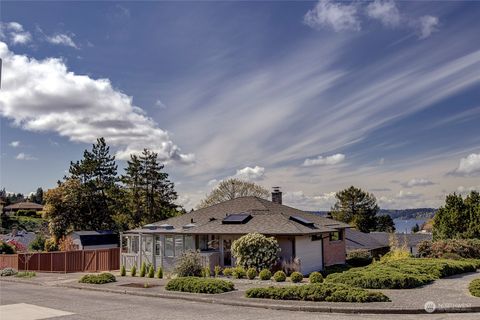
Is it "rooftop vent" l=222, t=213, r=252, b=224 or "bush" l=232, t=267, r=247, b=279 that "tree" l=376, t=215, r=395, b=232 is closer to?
"rooftop vent" l=222, t=213, r=252, b=224

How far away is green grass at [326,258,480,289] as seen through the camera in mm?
19375

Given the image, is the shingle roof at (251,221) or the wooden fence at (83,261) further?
the wooden fence at (83,261)

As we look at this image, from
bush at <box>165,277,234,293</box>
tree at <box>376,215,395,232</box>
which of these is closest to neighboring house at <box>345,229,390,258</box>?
bush at <box>165,277,234,293</box>

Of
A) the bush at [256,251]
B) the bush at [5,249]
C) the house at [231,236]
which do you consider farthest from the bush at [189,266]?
the bush at [5,249]

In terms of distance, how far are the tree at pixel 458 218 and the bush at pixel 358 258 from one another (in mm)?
8759

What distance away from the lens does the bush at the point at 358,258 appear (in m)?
34.3

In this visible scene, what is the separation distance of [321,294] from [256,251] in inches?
383

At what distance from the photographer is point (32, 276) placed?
105 feet

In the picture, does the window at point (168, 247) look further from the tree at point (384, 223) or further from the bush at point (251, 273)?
the tree at point (384, 223)

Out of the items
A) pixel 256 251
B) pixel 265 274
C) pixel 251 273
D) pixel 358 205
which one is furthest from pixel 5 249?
pixel 358 205

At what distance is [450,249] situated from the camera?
101ft

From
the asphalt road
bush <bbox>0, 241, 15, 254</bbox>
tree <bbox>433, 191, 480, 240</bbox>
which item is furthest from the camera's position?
bush <bbox>0, 241, 15, 254</bbox>

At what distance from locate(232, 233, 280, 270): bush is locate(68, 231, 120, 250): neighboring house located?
88.4ft

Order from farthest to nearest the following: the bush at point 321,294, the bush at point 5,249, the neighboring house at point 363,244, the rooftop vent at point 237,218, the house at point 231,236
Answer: the bush at point 5,249 < the neighboring house at point 363,244 < the rooftop vent at point 237,218 < the house at point 231,236 < the bush at point 321,294
